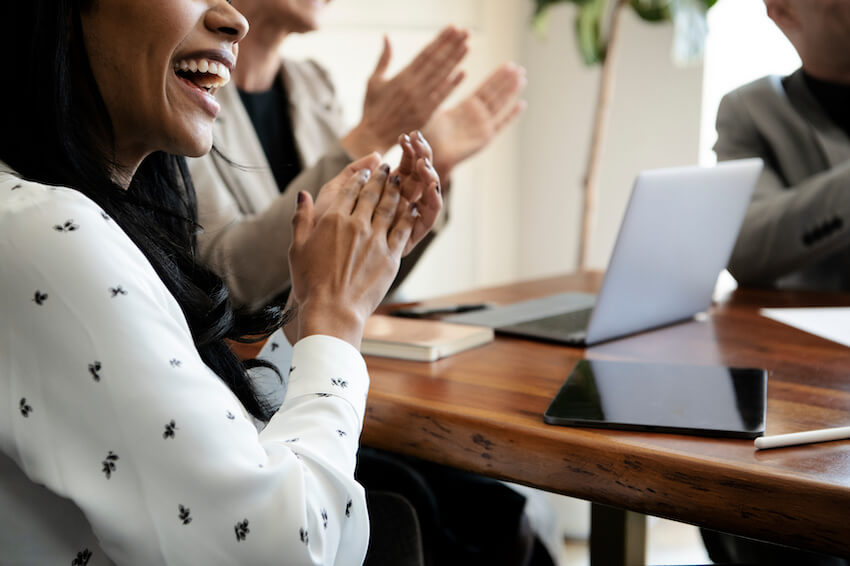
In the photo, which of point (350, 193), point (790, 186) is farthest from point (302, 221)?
point (790, 186)

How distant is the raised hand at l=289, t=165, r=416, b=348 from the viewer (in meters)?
0.75

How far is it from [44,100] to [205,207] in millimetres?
769

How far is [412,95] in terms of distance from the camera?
1.41 meters

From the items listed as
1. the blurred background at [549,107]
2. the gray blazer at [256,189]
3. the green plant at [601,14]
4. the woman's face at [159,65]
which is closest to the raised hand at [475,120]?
the gray blazer at [256,189]

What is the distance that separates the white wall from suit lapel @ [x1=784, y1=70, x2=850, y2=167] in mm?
1618

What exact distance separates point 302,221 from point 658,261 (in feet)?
1.58

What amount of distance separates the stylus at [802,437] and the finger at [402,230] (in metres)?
0.37

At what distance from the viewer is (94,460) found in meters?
0.53

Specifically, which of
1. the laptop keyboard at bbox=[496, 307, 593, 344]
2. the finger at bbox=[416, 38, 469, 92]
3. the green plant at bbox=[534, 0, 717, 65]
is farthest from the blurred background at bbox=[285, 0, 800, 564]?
the laptop keyboard at bbox=[496, 307, 593, 344]

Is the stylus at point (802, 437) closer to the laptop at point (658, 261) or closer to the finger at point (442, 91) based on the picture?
the laptop at point (658, 261)

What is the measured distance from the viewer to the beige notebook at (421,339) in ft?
3.27

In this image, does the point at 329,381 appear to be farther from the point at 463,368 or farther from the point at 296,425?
the point at 463,368

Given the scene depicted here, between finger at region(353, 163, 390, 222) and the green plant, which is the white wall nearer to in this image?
the green plant

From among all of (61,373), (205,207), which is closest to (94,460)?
(61,373)
